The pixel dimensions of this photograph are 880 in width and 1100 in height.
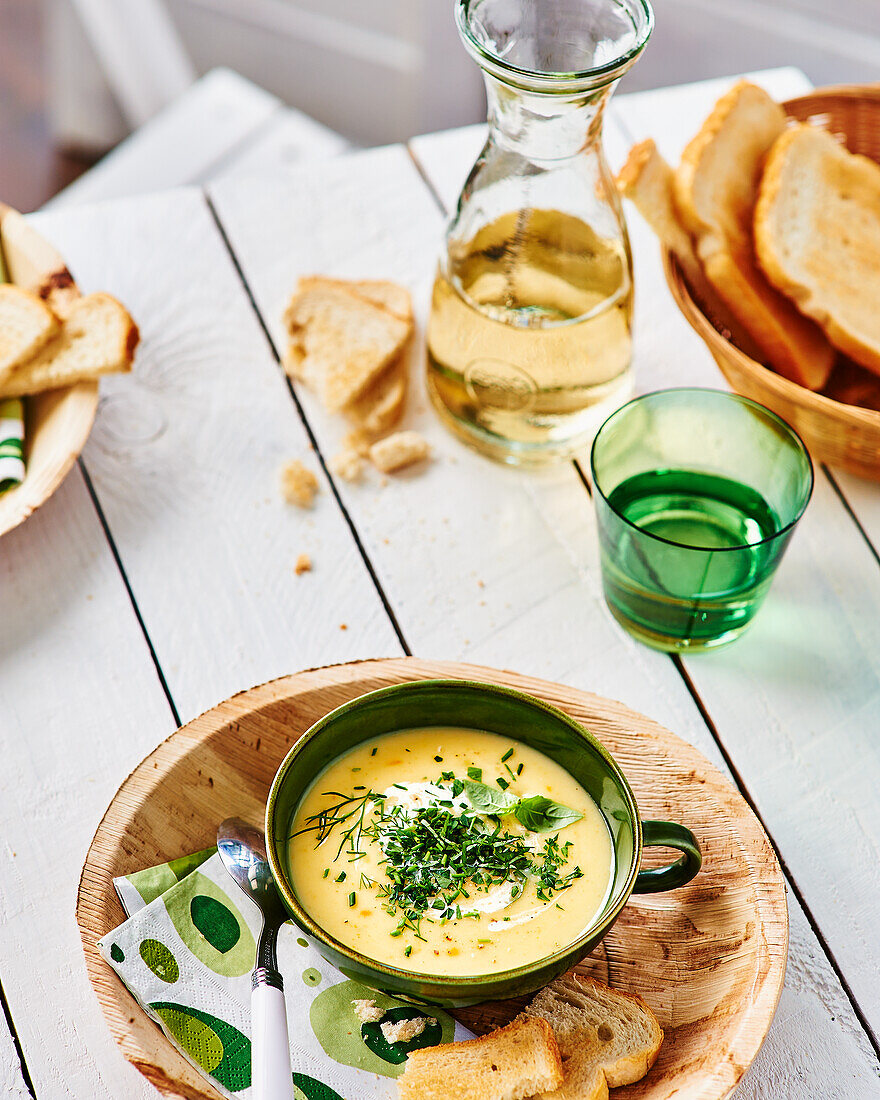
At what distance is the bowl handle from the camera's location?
772mm

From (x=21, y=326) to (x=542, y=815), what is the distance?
0.77 metres

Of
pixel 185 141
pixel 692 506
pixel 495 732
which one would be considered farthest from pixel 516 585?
pixel 185 141

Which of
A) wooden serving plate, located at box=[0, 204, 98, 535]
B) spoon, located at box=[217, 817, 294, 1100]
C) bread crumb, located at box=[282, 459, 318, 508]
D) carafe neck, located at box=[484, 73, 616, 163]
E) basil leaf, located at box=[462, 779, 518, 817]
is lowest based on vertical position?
bread crumb, located at box=[282, 459, 318, 508]

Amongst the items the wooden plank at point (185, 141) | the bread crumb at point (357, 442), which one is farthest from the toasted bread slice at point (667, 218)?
the wooden plank at point (185, 141)

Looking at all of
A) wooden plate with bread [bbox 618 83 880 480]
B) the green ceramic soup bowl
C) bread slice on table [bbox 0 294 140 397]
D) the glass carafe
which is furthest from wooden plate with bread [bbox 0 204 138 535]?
wooden plate with bread [bbox 618 83 880 480]

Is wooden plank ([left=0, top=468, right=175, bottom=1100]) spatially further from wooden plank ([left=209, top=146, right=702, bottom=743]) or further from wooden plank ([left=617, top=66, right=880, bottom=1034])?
wooden plank ([left=617, top=66, right=880, bottom=1034])

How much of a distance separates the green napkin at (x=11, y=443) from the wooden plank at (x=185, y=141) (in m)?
→ 1.30

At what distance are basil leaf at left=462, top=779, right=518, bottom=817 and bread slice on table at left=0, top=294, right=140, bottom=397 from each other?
614 mm

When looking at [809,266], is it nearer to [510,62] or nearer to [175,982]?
[510,62]

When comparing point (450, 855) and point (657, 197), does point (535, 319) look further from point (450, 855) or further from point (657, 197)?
point (450, 855)

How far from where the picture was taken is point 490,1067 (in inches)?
29.4

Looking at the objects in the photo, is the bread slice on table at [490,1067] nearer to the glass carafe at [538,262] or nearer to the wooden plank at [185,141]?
the glass carafe at [538,262]

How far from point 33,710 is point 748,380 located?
0.75 metres

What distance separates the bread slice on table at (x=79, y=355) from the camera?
1.19 m
